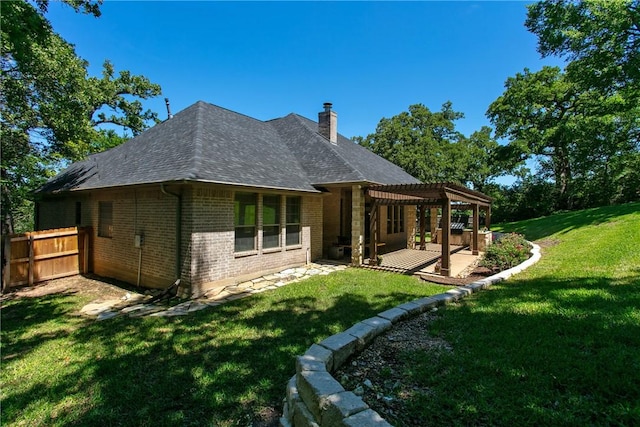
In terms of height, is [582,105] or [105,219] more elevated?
[582,105]

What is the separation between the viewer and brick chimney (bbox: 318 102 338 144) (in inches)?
575

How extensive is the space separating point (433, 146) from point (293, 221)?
75.3ft

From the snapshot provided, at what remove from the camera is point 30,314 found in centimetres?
696

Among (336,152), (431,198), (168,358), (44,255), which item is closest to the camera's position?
(168,358)

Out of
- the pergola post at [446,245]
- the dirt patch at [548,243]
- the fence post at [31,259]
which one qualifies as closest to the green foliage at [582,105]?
the dirt patch at [548,243]

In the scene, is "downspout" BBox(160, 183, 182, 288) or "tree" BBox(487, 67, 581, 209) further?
"tree" BBox(487, 67, 581, 209)

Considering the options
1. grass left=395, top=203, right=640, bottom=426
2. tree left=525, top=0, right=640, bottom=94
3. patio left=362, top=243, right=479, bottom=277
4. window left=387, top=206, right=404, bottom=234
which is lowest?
patio left=362, top=243, right=479, bottom=277

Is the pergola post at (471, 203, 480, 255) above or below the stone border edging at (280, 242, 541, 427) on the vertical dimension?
above

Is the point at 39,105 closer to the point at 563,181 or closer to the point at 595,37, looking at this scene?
the point at 595,37

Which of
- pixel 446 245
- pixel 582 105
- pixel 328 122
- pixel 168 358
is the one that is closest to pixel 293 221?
pixel 446 245

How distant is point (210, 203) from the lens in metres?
7.86

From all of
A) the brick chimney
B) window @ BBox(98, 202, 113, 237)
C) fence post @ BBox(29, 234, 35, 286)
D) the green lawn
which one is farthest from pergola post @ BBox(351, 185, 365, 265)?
fence post @ BBox(29, 234, 35, 286)

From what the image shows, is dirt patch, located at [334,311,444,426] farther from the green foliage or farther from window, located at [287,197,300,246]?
the green foliage

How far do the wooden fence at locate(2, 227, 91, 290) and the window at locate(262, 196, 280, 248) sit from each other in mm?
7179
